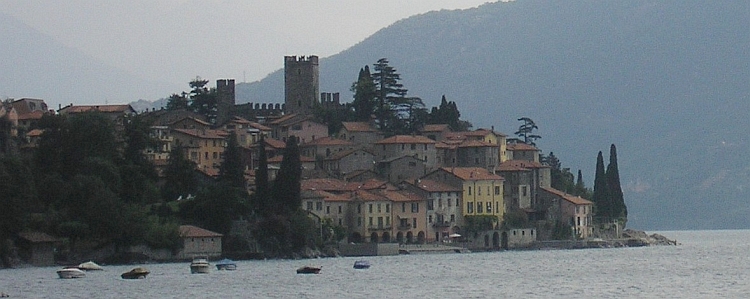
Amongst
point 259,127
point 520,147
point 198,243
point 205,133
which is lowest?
point 198,243

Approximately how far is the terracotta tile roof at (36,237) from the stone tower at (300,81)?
48.6 metres

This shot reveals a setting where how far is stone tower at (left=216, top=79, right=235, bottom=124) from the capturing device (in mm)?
149413

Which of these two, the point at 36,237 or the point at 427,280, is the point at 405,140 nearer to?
the point at 36,237

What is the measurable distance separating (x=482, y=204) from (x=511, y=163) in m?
6.55

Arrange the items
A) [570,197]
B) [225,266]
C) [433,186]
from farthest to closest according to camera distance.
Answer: [570,197] < [433,186] < [225,266]

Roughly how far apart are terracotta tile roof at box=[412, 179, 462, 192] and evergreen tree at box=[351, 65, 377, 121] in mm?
13808

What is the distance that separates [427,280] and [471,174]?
4456cm

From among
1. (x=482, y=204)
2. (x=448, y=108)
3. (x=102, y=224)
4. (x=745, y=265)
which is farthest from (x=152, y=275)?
(x=448, y=108)

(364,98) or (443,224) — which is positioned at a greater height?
(364,98)

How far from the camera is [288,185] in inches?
4530

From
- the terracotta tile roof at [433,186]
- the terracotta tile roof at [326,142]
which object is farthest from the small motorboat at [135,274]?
the terracotta tile roof at [326,142]

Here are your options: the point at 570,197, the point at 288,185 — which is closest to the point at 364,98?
the point at 570,197

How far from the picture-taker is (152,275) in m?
94.2

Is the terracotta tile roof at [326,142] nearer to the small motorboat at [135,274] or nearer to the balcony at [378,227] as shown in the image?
the balcony at [378,227]
